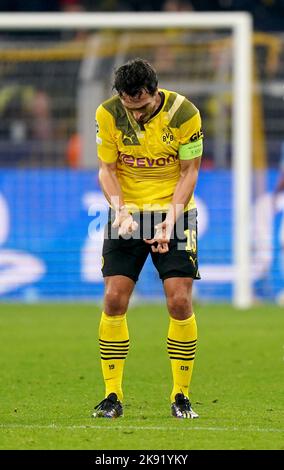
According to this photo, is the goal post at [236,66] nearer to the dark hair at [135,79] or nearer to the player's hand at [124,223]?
the player's hand at [124,223]

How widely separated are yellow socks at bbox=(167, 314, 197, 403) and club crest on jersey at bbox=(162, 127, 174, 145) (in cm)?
117

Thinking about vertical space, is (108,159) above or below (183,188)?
above

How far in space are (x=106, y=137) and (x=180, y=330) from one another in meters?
1.37

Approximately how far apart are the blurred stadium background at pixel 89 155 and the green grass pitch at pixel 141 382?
2.49 feet

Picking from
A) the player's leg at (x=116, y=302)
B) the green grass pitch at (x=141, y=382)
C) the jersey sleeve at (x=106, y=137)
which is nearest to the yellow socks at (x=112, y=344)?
the player's leg at (x=116, y=302)

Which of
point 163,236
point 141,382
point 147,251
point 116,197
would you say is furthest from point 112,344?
point 141,382

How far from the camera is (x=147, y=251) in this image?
326 inches

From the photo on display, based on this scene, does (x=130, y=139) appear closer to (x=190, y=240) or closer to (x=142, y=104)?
(x=142, y=104)

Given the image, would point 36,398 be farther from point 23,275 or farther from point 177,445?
point 23,275

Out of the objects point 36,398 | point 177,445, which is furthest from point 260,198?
point 177,445

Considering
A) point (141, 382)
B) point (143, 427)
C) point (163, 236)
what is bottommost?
point (143, 427)

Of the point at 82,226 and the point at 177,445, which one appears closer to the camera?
the point at 177,445

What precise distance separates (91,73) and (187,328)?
1005cm
